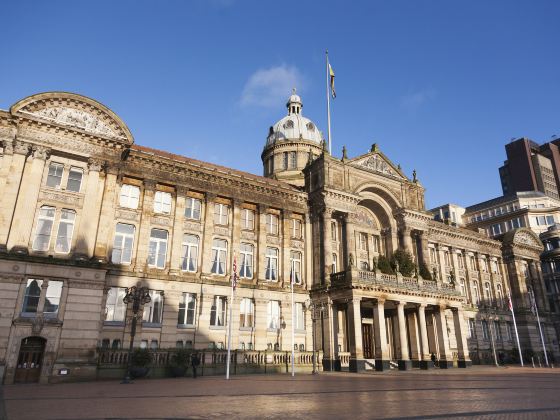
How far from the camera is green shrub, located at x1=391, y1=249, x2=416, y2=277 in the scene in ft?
128

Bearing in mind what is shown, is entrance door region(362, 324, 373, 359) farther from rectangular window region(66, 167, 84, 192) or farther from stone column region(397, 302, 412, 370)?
rectangular window region(66, 167, 84, 192)

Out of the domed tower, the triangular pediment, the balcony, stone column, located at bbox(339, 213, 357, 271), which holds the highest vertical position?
the domed tower

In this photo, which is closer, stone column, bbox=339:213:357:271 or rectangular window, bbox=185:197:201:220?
rectangular window, bbox=185:197:201:220

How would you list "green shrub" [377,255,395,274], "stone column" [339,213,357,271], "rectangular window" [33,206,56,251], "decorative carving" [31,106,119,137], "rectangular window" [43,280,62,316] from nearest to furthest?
"rectangular window" [43,280,62,316] → "rectangular window" [33,206,56,251] → "decorative carving" [31,106,119,137] → "green shrub" [377,255,395,274] → "stone column" [339,213,357,271]

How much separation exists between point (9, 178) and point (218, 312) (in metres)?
17.7

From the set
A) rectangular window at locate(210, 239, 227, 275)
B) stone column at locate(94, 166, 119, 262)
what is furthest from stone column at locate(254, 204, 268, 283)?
stone column at locate(94, 166, 119, 262)

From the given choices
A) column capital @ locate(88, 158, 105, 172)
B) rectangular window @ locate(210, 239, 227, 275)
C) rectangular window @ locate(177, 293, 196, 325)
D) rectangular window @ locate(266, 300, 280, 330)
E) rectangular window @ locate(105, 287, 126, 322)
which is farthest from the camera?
rectangular window @ locate(266, 300, 280, 330)

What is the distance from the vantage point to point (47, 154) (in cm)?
2958

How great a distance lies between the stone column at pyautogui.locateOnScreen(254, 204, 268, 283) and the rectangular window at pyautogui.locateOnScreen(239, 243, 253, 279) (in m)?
0.55

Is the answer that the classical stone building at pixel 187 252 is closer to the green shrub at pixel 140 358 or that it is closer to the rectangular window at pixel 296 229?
the rectangular window at pixel 296 229

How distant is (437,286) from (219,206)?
2170cm

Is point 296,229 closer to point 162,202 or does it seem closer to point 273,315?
point 273,315

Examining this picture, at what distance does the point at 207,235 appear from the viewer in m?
35.1

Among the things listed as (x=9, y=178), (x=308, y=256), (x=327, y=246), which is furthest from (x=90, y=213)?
(x=327, y=246)
